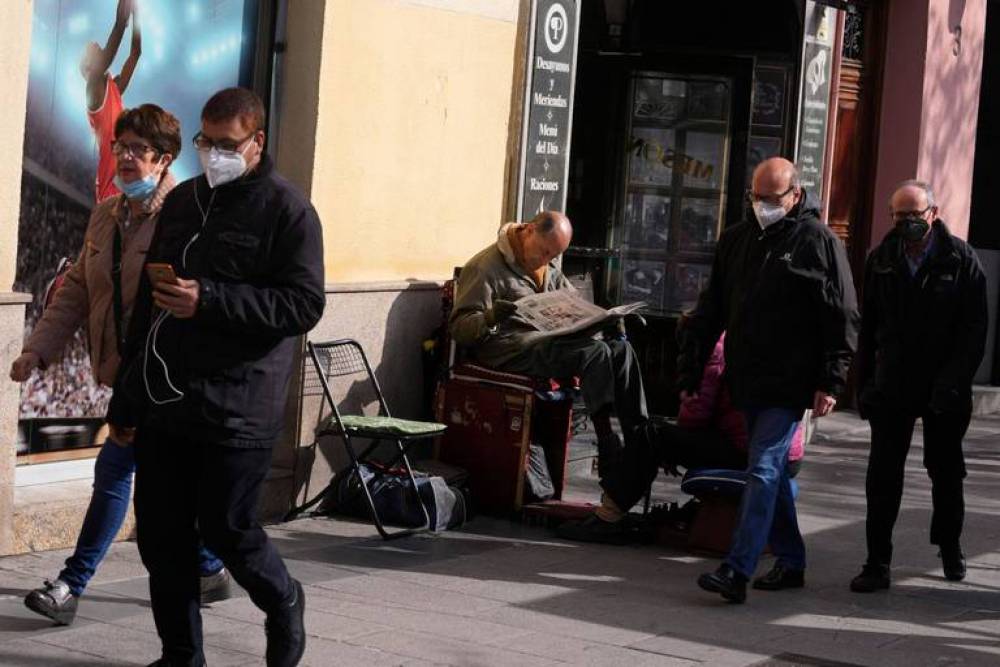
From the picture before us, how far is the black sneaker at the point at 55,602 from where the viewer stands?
6102 millimetres

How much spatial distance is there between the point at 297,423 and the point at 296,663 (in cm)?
334

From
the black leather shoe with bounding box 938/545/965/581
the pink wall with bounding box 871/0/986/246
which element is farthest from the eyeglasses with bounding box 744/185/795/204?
the pink wall with bounding box 871/0/986/246

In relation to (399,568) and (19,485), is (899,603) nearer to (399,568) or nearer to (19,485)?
(399,568)

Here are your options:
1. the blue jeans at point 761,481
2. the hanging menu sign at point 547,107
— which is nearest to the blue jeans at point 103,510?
the blue jeans at point 761,481

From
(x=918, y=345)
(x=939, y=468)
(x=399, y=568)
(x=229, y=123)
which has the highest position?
(x=229, y=123)

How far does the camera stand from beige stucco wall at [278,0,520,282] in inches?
341

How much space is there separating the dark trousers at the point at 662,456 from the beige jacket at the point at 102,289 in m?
3.04

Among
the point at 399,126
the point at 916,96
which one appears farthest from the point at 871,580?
the point at 916,96

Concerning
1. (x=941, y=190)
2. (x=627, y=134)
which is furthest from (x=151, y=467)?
(x=941, y=190)

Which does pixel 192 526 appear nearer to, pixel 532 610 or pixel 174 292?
pixel 174 292

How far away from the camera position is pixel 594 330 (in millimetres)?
8828

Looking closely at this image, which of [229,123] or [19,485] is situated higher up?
[229,123]

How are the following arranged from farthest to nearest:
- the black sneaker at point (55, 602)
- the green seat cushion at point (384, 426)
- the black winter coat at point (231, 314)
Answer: the green seat cushion at point (384, 426), the black sneaker at point (55, 602), the black winter coat at point (231, 314)

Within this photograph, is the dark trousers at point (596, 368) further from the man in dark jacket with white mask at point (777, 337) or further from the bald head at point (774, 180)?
the bald head at point (774, 180)
